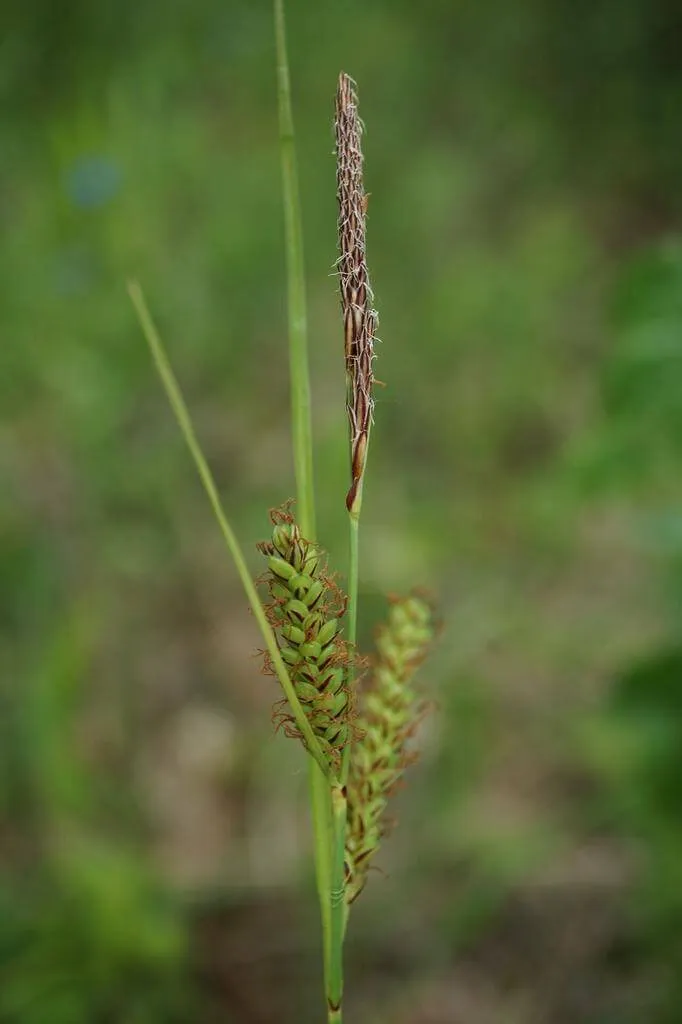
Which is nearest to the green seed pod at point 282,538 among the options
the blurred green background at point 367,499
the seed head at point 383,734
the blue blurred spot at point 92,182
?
the seed head at point 383,734

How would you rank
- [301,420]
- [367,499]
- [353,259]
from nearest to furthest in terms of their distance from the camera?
[353,259], [301,420], [367,499]

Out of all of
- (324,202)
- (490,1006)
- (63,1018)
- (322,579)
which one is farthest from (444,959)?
(324,202)

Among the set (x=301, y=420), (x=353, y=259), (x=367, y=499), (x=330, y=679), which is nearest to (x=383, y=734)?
(x=330, y=679)

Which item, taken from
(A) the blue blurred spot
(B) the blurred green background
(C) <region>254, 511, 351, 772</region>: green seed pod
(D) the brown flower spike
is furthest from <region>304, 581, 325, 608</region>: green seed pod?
(A) the blue blurred spot

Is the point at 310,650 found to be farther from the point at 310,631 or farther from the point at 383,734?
the point at 383,734

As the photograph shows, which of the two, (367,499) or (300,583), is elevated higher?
(367,499)

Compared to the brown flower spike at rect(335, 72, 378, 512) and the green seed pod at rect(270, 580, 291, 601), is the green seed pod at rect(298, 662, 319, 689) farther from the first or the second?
the brown flower spike at rect(335, 72, 378, 512)

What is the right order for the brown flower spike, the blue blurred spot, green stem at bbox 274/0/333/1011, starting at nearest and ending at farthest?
the brown flower spike < green stem at bbox 274/0/333/1011 < the blue blurred spot
